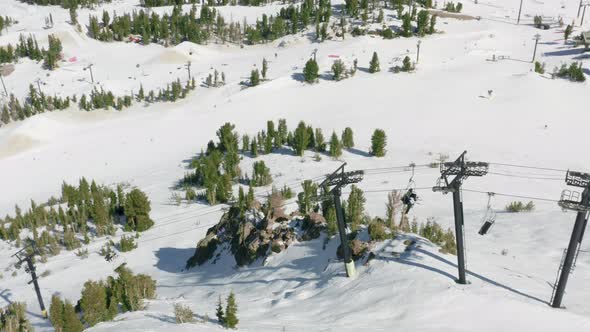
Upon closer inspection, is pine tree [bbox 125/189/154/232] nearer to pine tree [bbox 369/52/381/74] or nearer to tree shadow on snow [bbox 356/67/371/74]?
pine tree [bbox 369/52/381/74]

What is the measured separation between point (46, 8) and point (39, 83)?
28018 mm

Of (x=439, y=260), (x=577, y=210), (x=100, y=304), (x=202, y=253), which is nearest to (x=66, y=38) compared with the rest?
(x=202, y=253)

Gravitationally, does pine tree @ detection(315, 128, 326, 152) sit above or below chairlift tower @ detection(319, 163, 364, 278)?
below

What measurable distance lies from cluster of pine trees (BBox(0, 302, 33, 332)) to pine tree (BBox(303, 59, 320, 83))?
132 ft

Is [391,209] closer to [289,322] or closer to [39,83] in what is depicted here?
[289,322]

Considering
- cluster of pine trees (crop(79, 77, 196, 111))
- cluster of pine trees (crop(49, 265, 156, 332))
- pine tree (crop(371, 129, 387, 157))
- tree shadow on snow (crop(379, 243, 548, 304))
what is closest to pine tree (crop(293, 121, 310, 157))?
pine tree (crop(371, 129, 387, 157))

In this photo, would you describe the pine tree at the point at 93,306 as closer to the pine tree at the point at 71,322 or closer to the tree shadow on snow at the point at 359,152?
the pine tree at the point at 71,322

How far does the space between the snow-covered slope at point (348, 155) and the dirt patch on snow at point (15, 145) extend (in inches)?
5.0

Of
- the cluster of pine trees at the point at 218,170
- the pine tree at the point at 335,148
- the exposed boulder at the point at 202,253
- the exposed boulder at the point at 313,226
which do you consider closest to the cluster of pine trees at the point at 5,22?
the cluster of pine trees at the point at 218,170

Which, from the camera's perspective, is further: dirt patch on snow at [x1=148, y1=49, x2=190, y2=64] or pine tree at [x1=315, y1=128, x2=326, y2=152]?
dirt patch on snow at [x1=148, y1=49, x2=190, y2=64]

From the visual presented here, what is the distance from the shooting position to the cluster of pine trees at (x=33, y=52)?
6044cm

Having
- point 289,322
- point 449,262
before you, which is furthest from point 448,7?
point 289,322

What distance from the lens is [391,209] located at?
68.0 ft

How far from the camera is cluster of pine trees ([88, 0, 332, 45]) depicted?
6881cm
